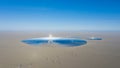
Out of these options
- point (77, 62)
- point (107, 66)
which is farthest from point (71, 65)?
point (107, 66)

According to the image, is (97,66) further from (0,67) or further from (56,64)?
(0,67)

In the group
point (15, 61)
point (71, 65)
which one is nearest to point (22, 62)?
point (15, 61)

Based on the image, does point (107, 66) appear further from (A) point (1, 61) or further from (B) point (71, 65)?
(A) point (1, 61)

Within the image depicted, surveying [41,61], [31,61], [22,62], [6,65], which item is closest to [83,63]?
[41,61]

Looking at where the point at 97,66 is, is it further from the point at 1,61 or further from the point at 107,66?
the point at 1,61

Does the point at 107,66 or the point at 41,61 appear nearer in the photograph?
the point at 107,66

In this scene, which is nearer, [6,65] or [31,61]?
[6,65]

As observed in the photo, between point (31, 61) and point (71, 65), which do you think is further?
point (31, 61)
